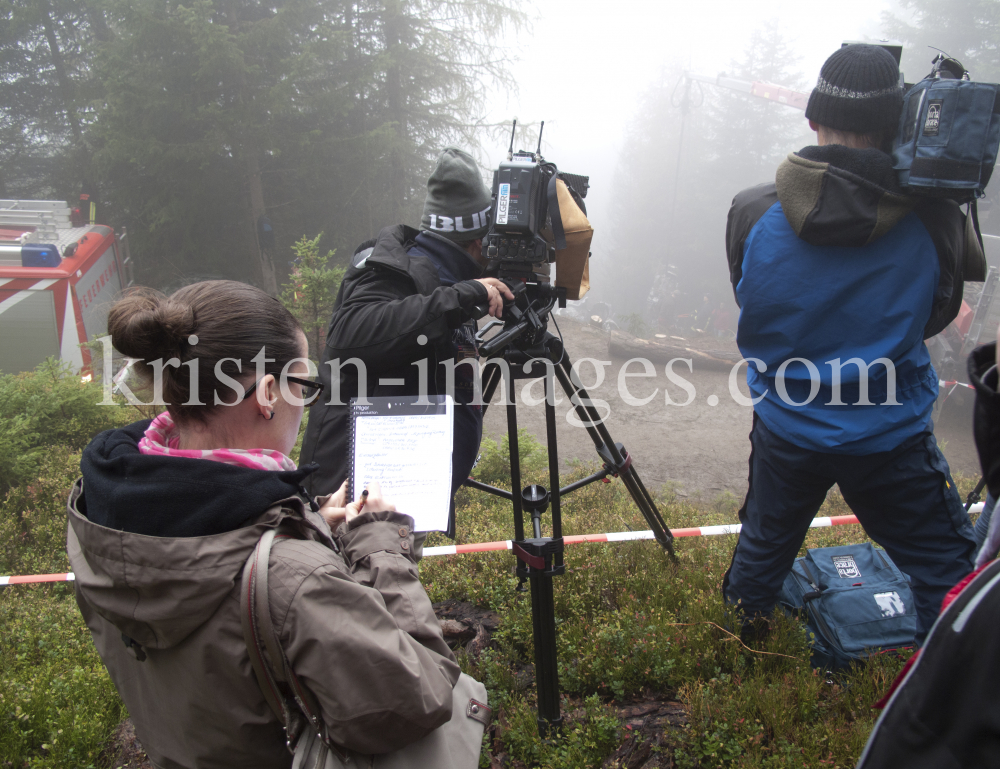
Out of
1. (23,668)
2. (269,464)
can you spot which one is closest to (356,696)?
(269,464)

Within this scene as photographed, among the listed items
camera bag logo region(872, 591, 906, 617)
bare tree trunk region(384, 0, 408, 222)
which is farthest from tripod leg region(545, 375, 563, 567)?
bare tree trunk region(384, 0, 408, 222)

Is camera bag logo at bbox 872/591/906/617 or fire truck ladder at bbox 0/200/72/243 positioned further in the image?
fire truck ladder at bbox 0/200/72/243

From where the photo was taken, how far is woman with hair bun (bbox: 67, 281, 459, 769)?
1042 mm

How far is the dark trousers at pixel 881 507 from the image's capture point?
202 centimetres

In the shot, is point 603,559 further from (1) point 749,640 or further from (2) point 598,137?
(2) point 598,137

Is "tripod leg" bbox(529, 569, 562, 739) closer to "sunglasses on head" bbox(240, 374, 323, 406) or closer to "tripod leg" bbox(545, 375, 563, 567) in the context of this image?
"tripod leg" bbox(545, 375, 563, 567)

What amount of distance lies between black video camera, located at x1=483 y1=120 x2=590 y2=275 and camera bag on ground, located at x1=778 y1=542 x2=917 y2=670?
1.98 m

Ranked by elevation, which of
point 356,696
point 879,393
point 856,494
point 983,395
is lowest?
point 856,494

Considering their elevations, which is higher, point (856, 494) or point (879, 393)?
point (879, 393)

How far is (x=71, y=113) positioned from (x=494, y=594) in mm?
16921

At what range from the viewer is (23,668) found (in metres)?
2.75

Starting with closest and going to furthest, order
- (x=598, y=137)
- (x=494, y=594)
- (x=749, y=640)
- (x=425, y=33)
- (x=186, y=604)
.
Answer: (x=186, y=604) → (x=749, y=640) → (x=494, y=594) → (x=425, y=33) → (x=598, y=137)

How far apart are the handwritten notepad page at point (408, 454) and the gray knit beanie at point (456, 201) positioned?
107 centimetres

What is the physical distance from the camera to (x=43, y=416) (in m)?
5.92
